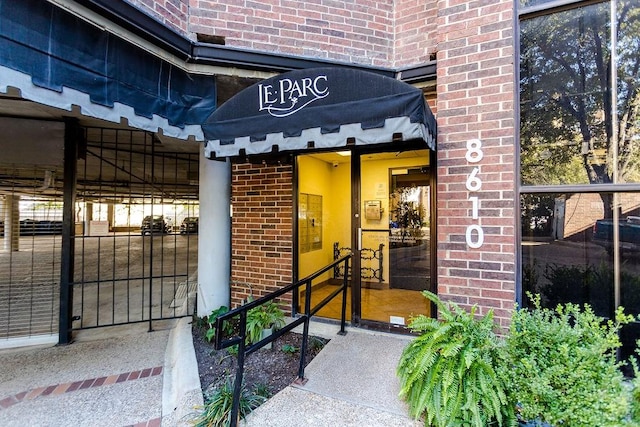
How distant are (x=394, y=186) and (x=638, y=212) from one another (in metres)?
2.28

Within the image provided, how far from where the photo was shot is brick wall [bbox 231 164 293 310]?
4535 millimetres

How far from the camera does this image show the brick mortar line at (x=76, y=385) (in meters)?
3.02

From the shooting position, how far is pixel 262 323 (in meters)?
3.80

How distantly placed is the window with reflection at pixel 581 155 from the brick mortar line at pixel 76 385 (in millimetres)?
4041

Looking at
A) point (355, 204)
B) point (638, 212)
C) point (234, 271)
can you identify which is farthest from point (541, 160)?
point (234, 271)

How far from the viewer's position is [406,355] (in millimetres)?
2461

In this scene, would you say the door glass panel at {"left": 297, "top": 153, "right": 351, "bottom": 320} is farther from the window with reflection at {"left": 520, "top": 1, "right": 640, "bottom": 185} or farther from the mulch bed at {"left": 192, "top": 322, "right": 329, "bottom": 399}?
the window with reflection at {"left": 520, "top": 1, "right": 640, "bottom": 185}

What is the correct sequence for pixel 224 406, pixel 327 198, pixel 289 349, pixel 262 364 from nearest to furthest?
pixel 224 406, pixel 262 364, pixel 289 349, pixel 327 198

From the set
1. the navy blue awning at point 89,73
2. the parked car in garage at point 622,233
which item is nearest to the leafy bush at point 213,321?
the navy blue awning at point 89,73

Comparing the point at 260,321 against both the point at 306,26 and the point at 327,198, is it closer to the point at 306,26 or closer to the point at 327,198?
the point at 327,198

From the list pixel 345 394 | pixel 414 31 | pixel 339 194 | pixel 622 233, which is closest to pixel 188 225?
pixel 339 194

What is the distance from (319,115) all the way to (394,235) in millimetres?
2004

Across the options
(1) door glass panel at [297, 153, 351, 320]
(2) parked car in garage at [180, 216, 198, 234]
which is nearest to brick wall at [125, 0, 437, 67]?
(1) door glass panel at [297, 153, 351, 320]

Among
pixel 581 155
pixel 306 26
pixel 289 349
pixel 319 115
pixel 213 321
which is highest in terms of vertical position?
pixel 306 26
